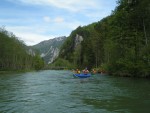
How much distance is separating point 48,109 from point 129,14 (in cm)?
4351

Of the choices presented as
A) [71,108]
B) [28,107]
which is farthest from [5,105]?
[71,108]

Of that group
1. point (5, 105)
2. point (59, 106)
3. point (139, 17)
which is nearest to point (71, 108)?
point (59, 106)

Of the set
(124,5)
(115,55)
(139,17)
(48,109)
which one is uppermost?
(124,5)

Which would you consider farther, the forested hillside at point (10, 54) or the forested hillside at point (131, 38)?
the forested hillside at point (10, 54)

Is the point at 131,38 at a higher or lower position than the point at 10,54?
higher

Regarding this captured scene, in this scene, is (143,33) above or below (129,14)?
below

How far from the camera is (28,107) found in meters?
19.3

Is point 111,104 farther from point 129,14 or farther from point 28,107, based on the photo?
point 129,14

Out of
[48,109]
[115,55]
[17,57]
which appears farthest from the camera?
[17,57]

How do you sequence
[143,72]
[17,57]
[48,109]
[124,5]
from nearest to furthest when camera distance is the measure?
1. [48,109]
2. [143,72]
3. [124,5]
4. [17,57]

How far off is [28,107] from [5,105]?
198cm

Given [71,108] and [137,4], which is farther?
[137,4]

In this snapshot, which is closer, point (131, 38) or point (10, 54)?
point (131, 38)

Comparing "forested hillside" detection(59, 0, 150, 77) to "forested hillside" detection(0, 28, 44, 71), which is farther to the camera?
"forested hillside" detection(0, 28, 44, 71)
